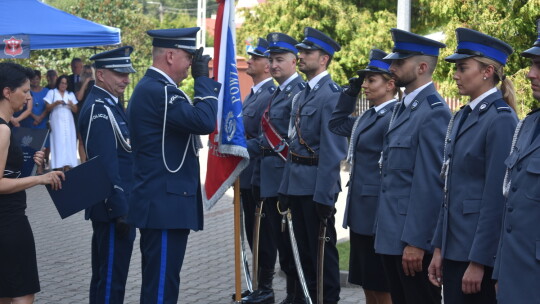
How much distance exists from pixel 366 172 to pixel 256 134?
2.50 metres

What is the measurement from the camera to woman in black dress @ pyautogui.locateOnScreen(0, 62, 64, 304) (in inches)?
219

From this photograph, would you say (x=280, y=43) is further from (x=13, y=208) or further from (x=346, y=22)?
(x=346, y=22)

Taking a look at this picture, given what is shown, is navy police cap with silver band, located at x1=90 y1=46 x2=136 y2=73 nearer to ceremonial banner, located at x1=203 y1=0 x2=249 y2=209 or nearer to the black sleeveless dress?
ceremonial banner, located at x1=203 y1=0 x2=249 y2=209

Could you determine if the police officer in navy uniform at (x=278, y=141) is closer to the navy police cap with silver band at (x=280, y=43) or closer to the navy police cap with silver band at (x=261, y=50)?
the navy police cap with silver band at (x=280, y=43)

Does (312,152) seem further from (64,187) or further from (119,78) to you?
(64,187)

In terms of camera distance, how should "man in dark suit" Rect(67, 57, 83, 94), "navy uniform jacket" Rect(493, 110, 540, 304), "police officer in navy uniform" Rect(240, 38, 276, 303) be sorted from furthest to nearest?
"man in dark suit" Rect(67, 57, 83, 94) < "police officer in navy uniform" Rect(240, 38, 276, 303) < "navy uniform jacket" Rect(493, 110, 540, 304)

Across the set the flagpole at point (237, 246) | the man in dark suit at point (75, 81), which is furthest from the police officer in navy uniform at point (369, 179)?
the man in dark suit at point (75, 81)

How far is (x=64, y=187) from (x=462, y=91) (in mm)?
2760

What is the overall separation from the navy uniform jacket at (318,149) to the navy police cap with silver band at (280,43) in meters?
0.75

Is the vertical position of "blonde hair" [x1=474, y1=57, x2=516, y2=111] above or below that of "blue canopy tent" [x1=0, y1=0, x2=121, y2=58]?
below

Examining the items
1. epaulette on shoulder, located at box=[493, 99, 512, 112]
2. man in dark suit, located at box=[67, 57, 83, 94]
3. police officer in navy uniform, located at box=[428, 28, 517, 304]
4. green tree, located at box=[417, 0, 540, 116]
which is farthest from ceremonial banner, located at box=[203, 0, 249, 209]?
man in dark suit, located at box=[67, 57, 83, 94]

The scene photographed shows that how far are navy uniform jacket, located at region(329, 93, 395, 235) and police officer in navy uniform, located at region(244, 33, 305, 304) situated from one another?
1.63 m

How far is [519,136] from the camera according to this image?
4.18 m

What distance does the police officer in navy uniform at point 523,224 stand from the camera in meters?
3.92
